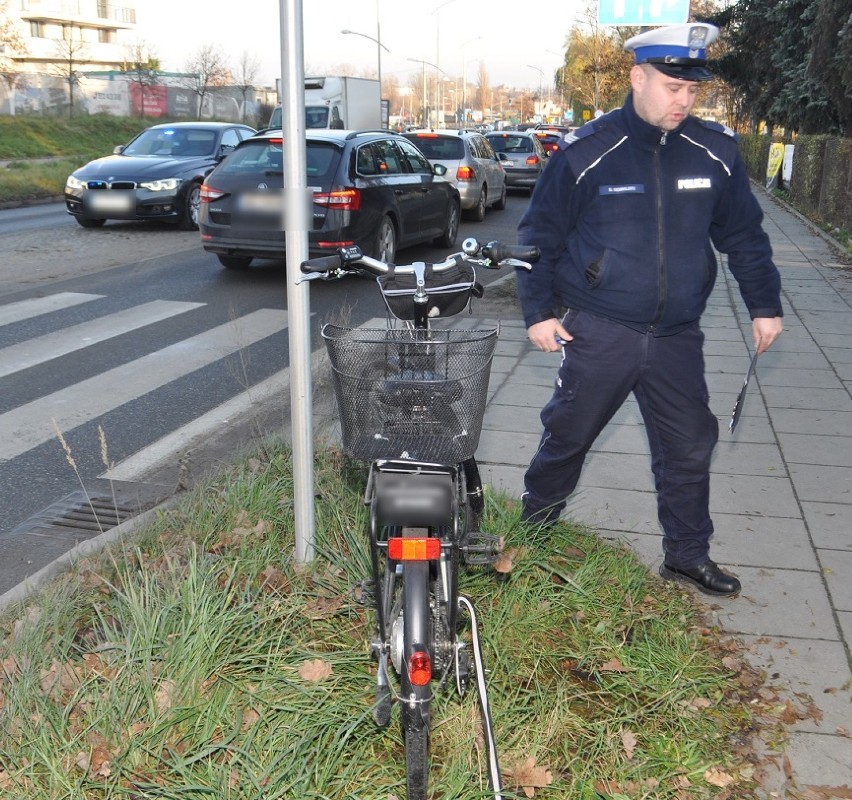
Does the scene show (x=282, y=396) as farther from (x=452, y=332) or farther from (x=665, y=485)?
(x=452, y=332)

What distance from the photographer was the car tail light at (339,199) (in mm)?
10516

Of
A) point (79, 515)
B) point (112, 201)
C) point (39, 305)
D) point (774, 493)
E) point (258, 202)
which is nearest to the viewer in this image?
point (79, 515)

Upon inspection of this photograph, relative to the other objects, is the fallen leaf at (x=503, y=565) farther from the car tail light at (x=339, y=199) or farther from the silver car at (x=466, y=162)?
the silver car at (x=466, y=162)

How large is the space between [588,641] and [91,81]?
48.4 m

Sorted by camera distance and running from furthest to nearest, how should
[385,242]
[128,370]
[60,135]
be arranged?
[60,135], [385,242], [128,370]

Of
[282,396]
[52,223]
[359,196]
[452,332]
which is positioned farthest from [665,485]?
[52,223]

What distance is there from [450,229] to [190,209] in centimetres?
401

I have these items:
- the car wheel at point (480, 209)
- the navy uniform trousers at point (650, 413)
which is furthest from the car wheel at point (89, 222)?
the navy uniform trousers at point (650, 413)

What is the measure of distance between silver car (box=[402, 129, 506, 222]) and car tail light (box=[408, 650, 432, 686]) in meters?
15.5

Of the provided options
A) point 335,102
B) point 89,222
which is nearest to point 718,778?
point 89,222

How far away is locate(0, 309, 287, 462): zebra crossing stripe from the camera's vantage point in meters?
5.94

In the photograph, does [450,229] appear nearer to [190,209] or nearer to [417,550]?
[190,209]

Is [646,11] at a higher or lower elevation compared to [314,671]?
higher

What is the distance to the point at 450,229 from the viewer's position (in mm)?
14133
